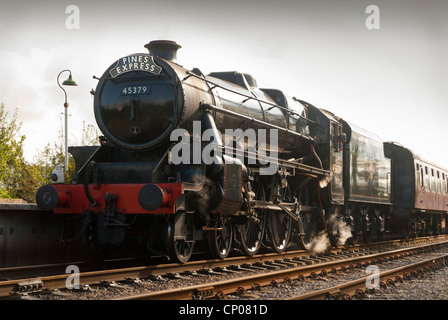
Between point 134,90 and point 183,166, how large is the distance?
1.47m

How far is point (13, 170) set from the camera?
91.0ft

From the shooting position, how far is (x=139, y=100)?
8484 mm

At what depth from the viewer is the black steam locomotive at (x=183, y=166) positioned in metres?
7.98

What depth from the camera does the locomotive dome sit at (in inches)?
328

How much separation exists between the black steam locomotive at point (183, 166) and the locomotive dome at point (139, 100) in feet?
0.05

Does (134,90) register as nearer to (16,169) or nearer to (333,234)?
(333,234)

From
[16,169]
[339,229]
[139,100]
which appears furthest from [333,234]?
[16,169]

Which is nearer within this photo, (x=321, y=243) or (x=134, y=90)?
(x=134, y=90)

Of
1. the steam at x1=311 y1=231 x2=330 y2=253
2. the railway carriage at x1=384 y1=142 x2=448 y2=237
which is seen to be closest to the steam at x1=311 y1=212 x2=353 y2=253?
the steam at x1=311 y1=231 x2=330 y2=253

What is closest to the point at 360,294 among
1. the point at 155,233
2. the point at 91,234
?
the point at 155,233

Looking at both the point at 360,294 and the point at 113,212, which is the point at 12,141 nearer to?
the point at 113,212

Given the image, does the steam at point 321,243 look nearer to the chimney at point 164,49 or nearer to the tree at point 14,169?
the chimney at point 164,49
